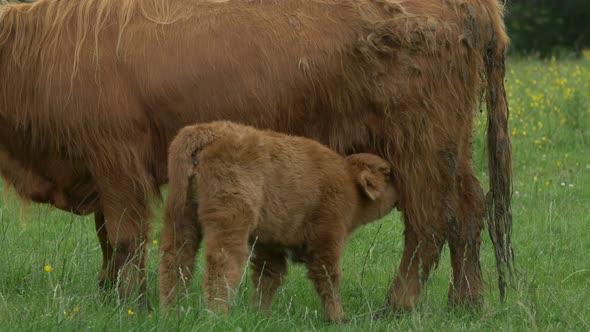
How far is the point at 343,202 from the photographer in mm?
5480

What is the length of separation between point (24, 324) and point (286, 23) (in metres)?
2.41

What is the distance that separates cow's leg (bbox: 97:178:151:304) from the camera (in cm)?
577

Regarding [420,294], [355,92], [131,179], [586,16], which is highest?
[355,92]

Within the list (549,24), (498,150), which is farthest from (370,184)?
(549,24)

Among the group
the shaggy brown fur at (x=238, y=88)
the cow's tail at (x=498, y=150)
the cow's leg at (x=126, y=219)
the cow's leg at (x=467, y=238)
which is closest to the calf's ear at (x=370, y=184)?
the shaggy brown fur at (x=238, y=88)

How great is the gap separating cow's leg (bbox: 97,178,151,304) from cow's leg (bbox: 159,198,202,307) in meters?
0.51

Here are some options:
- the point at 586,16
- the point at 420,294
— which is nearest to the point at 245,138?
the point at 420,294

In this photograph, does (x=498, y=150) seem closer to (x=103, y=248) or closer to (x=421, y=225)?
(x=421, y=225)

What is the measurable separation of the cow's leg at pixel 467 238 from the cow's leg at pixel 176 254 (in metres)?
1.67

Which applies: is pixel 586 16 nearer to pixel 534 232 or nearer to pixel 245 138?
pixel 534 232

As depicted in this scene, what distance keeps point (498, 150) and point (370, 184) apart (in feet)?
3.68

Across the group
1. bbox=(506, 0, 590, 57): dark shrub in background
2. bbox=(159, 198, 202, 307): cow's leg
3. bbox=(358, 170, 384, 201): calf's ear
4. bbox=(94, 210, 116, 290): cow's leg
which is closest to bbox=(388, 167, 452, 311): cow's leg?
bbox=(358, 170, 384, 201): calf's ear

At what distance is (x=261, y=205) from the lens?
5074 mm

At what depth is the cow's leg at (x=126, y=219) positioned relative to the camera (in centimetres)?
577
